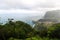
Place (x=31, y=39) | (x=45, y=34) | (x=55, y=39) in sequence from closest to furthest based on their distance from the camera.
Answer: (x=31, y=39), (x=55, y=39), (x=45, y=34)

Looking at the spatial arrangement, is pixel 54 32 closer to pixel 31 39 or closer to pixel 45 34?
pixel 45 34

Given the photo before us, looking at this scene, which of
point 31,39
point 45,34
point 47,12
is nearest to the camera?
point 31,39

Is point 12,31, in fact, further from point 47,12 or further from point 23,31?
point 47,12

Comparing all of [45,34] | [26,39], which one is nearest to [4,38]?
[26,39]

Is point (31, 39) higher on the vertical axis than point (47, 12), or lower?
higher

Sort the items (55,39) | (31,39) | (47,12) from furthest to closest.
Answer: (47,12), (55,39), (31,39)

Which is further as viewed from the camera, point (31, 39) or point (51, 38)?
point (51, 38)

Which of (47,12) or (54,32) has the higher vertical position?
(54,32)

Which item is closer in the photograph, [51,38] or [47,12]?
[51,38]

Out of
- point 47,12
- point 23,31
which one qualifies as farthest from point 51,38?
point 47,12
